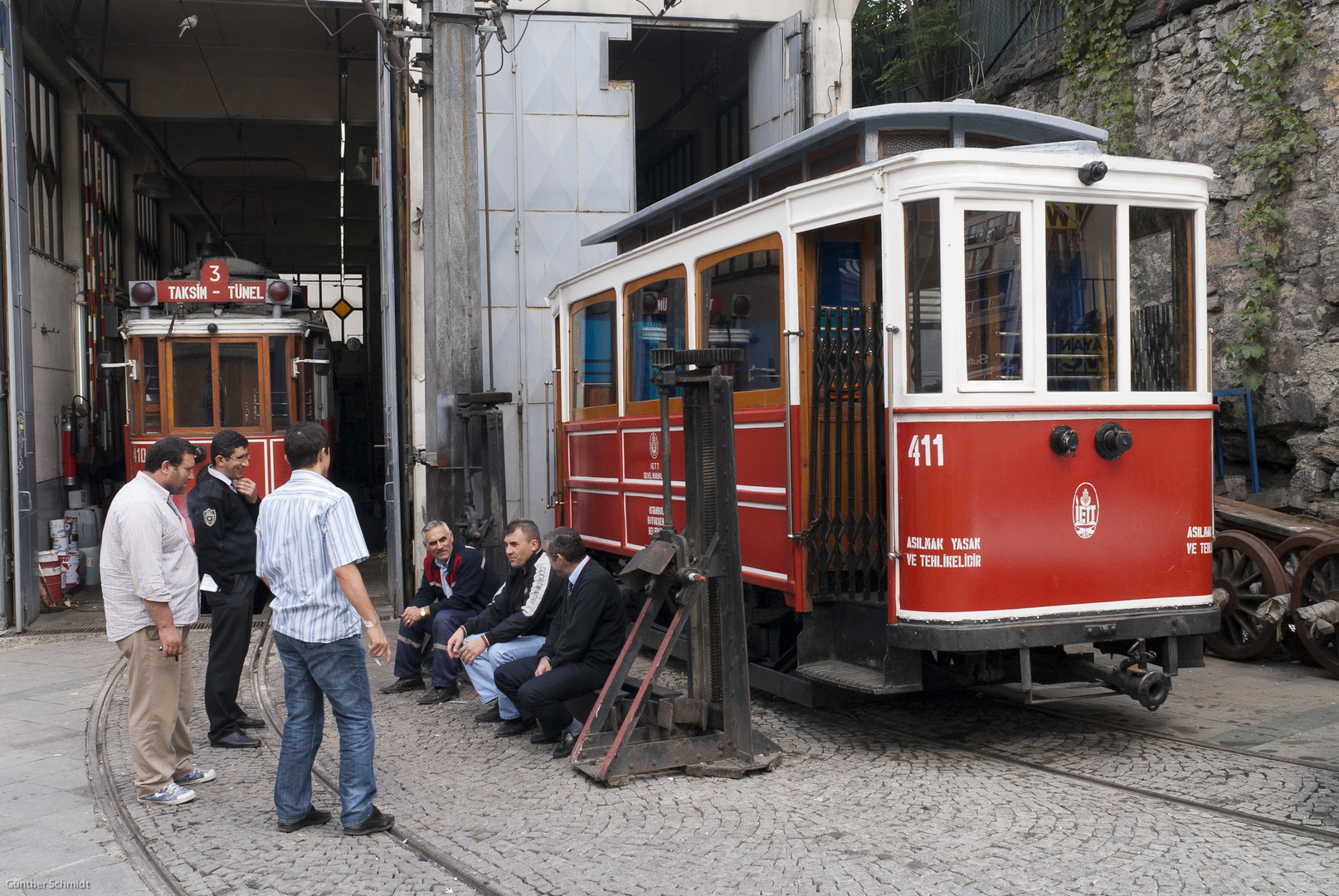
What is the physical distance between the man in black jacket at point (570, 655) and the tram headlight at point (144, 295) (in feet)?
27.9

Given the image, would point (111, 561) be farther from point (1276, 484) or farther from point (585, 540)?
point (1276, 484)

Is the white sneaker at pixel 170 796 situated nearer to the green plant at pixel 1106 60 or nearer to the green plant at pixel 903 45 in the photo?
the green plant at pixel 1106 60

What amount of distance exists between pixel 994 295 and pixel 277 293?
32.0 feet

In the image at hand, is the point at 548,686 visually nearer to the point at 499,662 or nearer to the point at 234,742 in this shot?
the point at 499,662

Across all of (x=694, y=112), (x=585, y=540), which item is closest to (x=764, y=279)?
(x=585, y=540)

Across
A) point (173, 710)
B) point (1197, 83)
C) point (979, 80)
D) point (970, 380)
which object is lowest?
point (173, 710)

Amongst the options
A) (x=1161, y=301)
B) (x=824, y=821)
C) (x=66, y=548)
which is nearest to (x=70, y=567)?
(x=66, y=548)

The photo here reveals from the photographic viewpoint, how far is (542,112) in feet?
40.0

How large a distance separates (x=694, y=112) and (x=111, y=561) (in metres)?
12.0

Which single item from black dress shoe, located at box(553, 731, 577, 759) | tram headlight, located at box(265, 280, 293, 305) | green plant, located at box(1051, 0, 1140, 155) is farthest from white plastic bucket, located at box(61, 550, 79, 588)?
green plant, located at box(1051, 0, 1140, 155)

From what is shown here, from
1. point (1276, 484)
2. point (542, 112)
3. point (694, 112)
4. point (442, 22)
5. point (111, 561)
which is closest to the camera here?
point (111, 561)

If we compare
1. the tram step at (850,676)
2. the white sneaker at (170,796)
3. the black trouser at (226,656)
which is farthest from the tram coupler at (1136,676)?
the black trouser at (226,656)

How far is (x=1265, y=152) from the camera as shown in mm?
9211

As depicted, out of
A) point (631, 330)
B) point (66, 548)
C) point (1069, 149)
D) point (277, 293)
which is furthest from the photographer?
point (277, 293)
